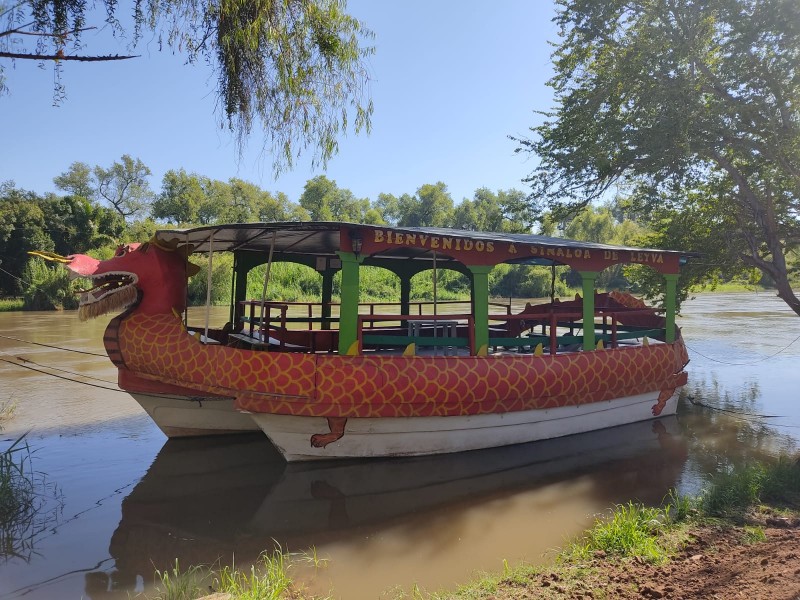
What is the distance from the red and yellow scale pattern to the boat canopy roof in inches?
49.3

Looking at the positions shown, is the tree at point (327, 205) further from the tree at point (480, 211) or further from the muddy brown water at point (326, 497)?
the muddy brown water at point (326, 497)

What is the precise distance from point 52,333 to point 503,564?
19191 millimetres

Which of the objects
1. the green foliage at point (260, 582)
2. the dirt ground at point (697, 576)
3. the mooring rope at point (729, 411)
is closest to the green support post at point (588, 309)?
the mooring rope at point (729, 411)

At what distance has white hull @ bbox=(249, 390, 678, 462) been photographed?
6.21 meters

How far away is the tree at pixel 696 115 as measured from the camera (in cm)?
863

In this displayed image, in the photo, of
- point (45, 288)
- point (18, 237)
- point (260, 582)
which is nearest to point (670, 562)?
point (260, 582)

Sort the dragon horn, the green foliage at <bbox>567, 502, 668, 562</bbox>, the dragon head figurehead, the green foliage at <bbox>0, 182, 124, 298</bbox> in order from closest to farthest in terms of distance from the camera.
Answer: the green foliage at <bbox>567, 502, 668, 562</bbox> → the dragon horn → the dragon head figurehead → the green foliage at <bbox>0, 182, 124, 298</bbox>

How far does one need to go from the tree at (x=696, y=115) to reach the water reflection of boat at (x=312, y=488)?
498 centimetres

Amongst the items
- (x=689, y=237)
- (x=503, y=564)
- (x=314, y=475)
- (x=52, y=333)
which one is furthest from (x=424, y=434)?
(x=52, y=333)

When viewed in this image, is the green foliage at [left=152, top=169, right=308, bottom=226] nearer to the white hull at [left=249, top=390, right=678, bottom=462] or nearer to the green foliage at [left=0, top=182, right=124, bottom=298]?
the green foliage at [left=0, top=182, right=124, bottom=298]

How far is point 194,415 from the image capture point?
24.5 ft

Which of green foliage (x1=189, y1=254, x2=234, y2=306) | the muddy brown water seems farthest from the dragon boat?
green foliage (x1=189, y1=254, x2=234, y2=306)

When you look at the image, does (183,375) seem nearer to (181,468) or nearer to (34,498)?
(181,468)

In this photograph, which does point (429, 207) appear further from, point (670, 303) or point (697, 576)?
point (697, 576)
